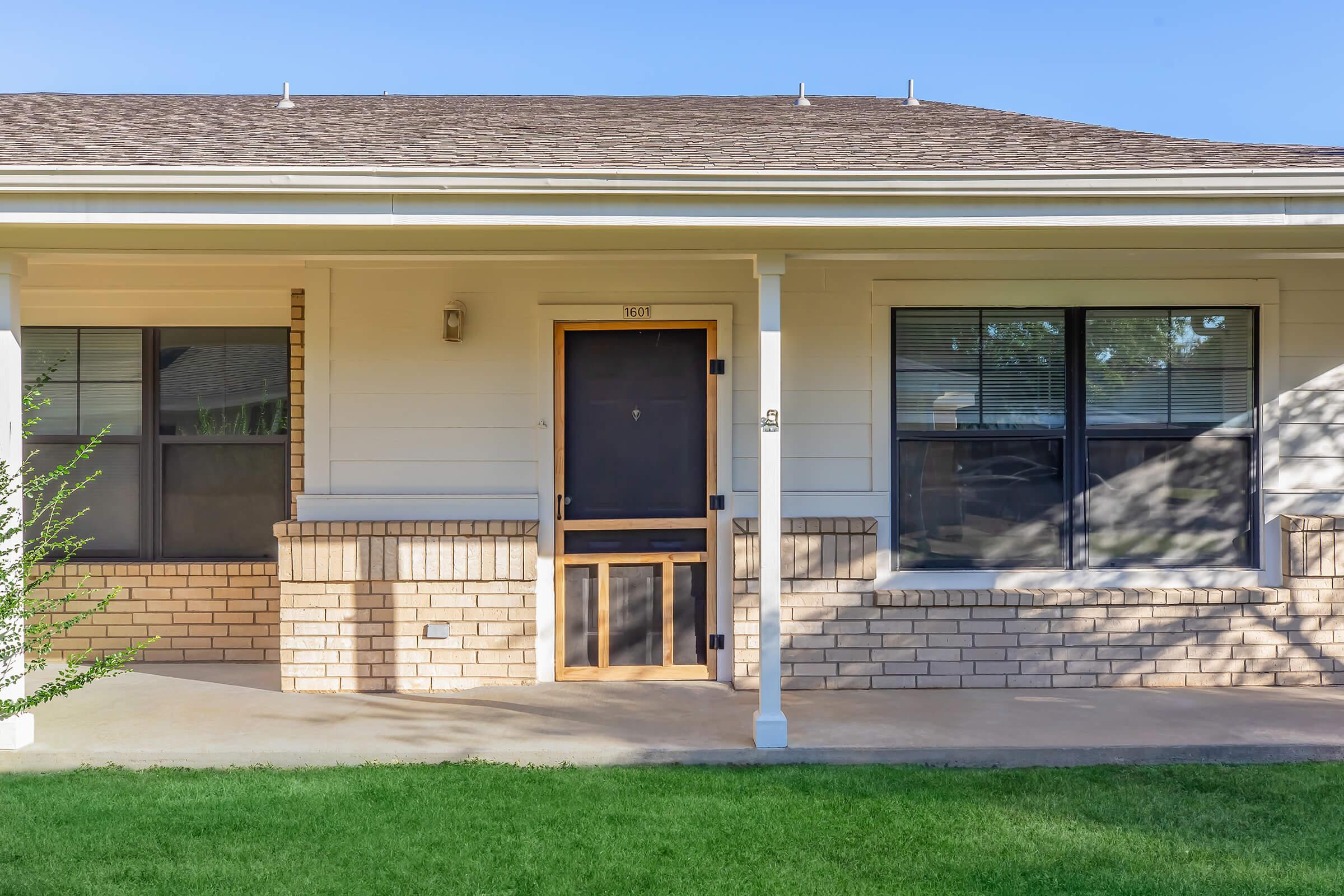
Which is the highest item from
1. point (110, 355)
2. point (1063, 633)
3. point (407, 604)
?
point (110, 355)

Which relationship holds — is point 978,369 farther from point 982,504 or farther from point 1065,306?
point 982,504

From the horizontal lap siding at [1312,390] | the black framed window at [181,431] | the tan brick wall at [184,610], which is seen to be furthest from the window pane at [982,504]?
the black framed window at [181,431]

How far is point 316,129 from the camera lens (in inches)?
230

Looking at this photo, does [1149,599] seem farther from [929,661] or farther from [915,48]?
[915,48]

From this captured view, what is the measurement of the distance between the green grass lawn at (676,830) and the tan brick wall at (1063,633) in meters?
1.44

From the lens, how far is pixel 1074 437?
606 centimetres

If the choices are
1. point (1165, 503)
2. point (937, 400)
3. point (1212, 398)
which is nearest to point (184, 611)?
point (937, 400)

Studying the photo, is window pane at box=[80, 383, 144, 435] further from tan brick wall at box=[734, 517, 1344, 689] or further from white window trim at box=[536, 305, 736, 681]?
tan brick wall at box=[734, 517, 1344, 689]

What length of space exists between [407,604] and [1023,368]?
13.1ft

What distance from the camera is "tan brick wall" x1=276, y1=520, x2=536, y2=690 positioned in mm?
5914

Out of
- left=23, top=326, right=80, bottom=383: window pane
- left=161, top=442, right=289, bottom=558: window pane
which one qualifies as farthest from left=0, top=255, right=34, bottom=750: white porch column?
left=23, top=326, right=80, bottom=383: window pane

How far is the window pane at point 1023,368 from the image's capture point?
19.9 feet

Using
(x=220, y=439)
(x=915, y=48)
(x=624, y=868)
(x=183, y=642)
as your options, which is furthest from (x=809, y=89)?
(x=915, y=48)

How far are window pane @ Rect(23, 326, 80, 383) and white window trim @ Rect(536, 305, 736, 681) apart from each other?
10.5 feet
